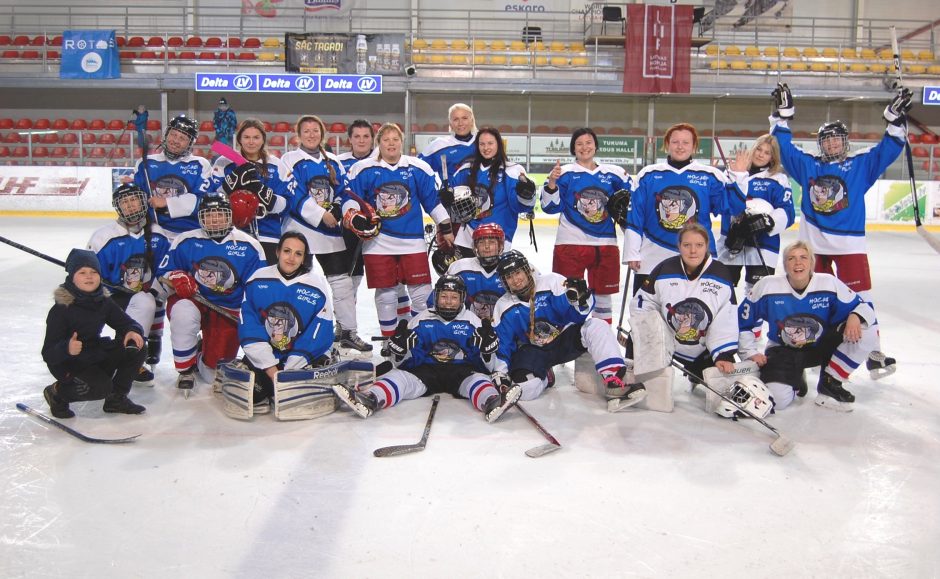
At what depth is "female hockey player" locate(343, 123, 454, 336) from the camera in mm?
4445

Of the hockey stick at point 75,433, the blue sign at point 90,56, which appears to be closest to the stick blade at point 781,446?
the hockey stick at point 75,433

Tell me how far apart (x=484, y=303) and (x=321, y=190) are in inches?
51.6

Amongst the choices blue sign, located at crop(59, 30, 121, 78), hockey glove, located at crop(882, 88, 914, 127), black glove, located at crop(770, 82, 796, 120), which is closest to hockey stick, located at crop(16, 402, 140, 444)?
black glove, located at crop(770, 82, 796, 120)

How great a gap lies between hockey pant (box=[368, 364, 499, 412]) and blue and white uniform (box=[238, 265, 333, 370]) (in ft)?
1.14

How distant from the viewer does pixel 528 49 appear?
48.5 ft

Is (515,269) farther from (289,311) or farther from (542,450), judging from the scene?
(289,311)

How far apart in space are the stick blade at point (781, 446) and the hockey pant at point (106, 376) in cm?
260

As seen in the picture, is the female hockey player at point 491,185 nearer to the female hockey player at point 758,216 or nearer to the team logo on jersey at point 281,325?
the female hockey player at point 758,216

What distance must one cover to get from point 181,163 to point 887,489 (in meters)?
3.65

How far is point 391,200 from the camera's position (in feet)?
14.6

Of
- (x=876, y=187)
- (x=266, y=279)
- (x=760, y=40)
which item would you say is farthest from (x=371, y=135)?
(x=760, y=40)

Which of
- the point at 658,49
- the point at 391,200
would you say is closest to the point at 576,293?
the point at 391,200

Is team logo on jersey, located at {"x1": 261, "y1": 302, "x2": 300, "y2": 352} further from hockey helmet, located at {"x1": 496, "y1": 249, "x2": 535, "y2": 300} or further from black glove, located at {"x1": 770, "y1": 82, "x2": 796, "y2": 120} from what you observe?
black glove, located at {"x1": 770, "y1": 82, "x2": 796, "y2": 120}

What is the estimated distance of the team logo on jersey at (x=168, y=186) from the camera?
13.8 feet
